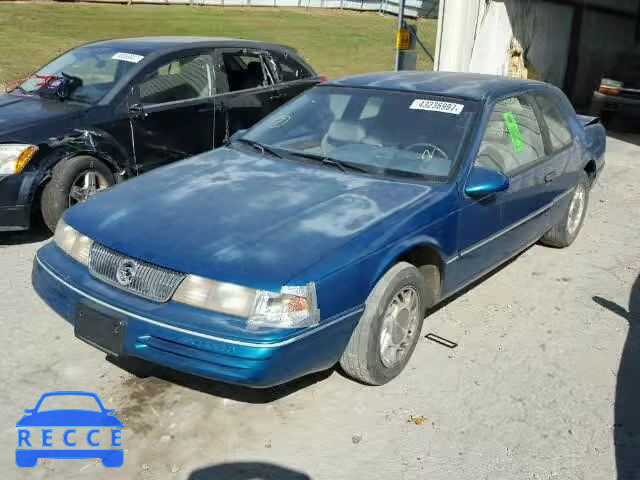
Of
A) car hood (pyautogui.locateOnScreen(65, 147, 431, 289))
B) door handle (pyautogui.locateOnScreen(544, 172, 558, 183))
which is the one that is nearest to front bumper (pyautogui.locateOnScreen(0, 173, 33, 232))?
car hood (pyautogui.locateOnScreen(65, 147, 431, 289))

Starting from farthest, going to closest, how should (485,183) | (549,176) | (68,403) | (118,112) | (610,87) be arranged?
(610,87) < (118,112) < (549,176) < (485,183) < (68,403)

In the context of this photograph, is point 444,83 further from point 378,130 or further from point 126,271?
point 126,271

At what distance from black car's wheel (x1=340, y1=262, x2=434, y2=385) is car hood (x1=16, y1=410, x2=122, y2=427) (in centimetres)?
117

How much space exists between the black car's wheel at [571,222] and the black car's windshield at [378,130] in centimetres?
186

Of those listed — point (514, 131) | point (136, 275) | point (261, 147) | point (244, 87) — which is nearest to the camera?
point (136, 275)

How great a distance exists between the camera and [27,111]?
5.54 meters

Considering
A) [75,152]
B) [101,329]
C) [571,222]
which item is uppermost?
[75,152]

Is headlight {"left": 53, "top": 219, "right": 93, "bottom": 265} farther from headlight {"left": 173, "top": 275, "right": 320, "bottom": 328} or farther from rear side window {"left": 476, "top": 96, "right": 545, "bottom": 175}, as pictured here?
rear side window {"left": 476, "top": 96, "right": 545, "bottom": 175}

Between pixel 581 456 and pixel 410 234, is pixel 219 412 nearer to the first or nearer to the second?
pixel 410 234

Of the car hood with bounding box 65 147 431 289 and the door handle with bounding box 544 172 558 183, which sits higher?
the car hood with bounding box 65 147 431 289

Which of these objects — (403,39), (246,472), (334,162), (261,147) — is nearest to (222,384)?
(246,472)

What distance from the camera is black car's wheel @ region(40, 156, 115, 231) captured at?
207 inches

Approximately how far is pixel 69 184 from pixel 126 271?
250 centimetres

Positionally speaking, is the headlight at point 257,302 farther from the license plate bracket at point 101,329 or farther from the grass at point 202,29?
the grass at point 202,29
